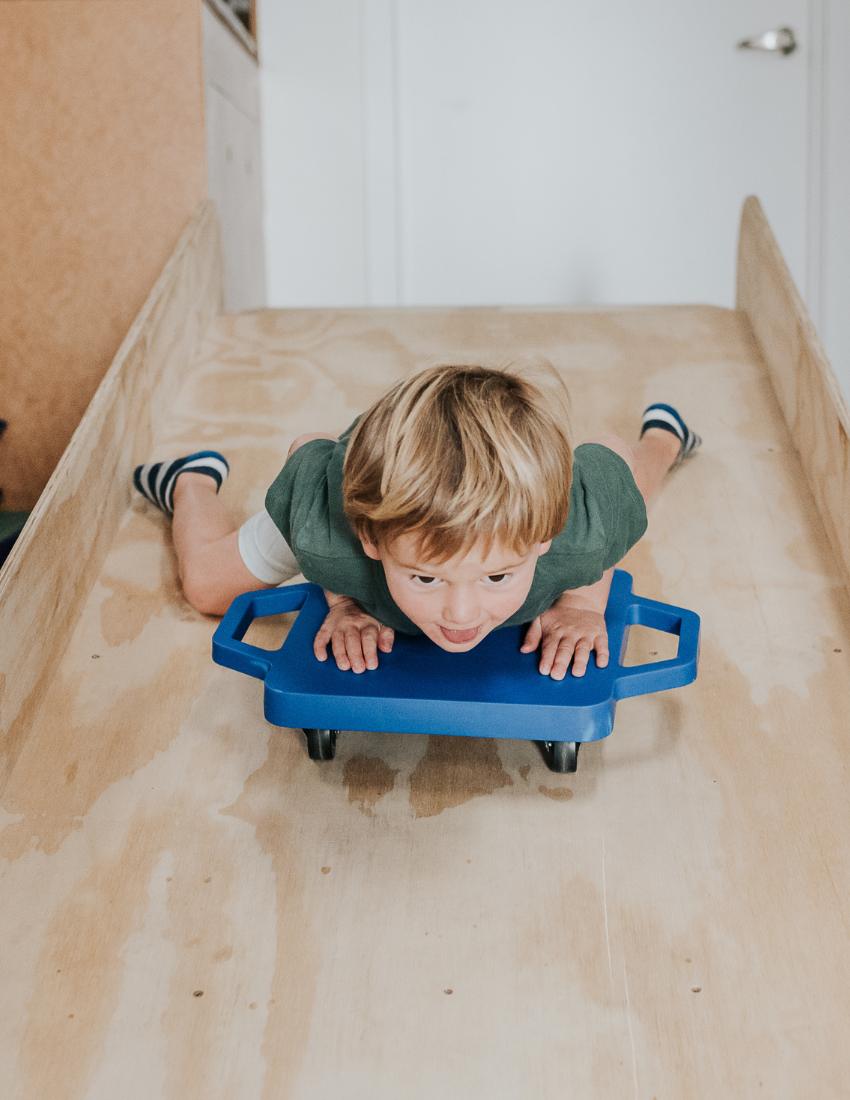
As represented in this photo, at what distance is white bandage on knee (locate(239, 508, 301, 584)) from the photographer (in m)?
0.99

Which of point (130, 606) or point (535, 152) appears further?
point (535, 152)

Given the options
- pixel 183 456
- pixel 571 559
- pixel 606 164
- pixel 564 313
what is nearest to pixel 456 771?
pixel 571 559

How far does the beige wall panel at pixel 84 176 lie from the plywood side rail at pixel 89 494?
113 millimetres

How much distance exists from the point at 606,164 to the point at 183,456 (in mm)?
1508

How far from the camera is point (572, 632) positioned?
0.77 metres

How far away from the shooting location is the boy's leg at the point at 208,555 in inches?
38.8

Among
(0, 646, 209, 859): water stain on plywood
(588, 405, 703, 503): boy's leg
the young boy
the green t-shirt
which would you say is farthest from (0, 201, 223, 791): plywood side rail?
(588, 405, 703, 503): boy's leg

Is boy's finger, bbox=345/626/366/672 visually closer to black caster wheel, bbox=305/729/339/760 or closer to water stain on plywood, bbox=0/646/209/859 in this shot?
black caster wheel, bbox=305/729/339/760

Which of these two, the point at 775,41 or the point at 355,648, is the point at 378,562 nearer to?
the point at 355,648

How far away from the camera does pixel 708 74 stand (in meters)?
2.19

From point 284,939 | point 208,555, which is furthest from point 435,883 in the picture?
point 208,555

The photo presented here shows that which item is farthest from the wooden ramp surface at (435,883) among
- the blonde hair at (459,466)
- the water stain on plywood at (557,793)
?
the blonde hair at (459,466)

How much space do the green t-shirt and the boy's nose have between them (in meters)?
0.11

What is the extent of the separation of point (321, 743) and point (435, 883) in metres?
0.16
